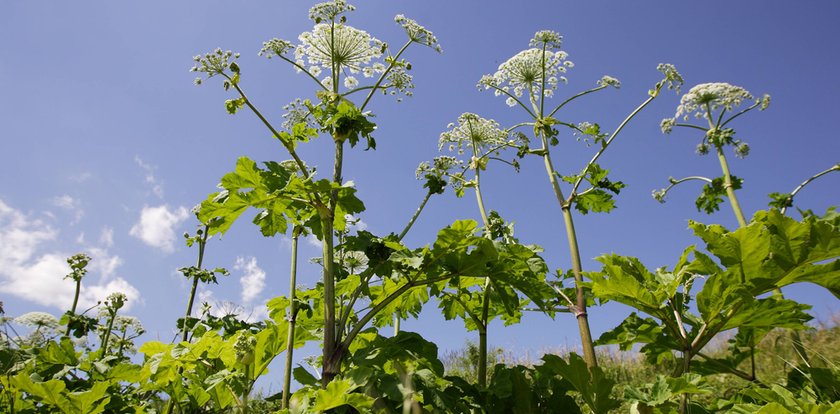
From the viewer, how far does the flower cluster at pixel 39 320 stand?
5.27m

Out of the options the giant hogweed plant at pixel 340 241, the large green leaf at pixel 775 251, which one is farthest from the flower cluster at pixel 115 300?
the large green leaf at pixel 775 251

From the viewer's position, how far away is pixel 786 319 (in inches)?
90.3

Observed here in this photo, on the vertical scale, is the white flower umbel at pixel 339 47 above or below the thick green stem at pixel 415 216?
above

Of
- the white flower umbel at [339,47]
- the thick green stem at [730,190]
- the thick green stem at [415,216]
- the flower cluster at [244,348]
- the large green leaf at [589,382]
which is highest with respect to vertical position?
the white flower umbel at [339,47]

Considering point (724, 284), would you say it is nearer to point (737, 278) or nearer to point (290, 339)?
point (737, 278)

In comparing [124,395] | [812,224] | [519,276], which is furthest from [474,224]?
[124,395]

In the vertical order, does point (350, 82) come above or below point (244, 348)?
above

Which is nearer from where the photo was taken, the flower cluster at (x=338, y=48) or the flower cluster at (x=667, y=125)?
the flower cluster at (x=338, y=48)

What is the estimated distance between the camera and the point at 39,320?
206 inches

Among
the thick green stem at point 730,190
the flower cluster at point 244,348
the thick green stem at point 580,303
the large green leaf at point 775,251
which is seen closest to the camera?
the large green leaf at point 775,251

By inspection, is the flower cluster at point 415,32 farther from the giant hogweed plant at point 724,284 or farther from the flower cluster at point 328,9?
the giant hogweed plant at point 724,284

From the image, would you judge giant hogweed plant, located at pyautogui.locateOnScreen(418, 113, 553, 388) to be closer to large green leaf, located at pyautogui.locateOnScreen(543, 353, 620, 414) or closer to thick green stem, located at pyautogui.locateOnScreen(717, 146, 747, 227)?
large green leaf, located at pyautogui.locateOnScreen(543, 353, 620, 414)

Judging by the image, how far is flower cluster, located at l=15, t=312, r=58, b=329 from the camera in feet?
17.3

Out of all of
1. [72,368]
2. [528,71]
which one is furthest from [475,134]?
[72,368]
